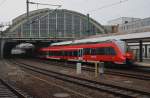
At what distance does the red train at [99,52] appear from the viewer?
93.8ft

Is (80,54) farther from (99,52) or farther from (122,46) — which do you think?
(122,46)

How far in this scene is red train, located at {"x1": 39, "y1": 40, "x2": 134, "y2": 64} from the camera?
28.6m

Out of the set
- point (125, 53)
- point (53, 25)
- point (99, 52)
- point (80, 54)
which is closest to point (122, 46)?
point (125, 53)

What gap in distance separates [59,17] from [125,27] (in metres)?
32.9

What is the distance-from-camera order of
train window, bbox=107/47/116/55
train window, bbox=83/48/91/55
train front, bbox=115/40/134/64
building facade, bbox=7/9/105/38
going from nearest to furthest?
1. train front, bbox=115/40/134/64
2. train window, bbox=107/47/116/55
3. train window, bbox=83/48/91/55
4. building facade, bbox=7/9/105/38

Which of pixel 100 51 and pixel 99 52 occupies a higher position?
pixel 100 51

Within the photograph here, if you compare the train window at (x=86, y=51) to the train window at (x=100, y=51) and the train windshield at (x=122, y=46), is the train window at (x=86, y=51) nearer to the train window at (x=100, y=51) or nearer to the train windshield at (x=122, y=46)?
the train window at (x=100, y=51)

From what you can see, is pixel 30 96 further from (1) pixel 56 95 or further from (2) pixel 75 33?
(2) pixel 75 33

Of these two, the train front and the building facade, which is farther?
the building facade

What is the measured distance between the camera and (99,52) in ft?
105

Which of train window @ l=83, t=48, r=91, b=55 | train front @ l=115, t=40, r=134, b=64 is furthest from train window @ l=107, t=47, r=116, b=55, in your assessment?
train window @ l=83, t=48, r=91, b=55

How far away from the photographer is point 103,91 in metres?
14.8

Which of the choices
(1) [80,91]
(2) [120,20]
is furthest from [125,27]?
(1) [80,91]

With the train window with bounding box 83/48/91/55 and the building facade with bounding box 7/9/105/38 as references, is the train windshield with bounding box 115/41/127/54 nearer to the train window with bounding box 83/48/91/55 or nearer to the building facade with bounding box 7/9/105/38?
the train window with bounding box 83/48/91/55
